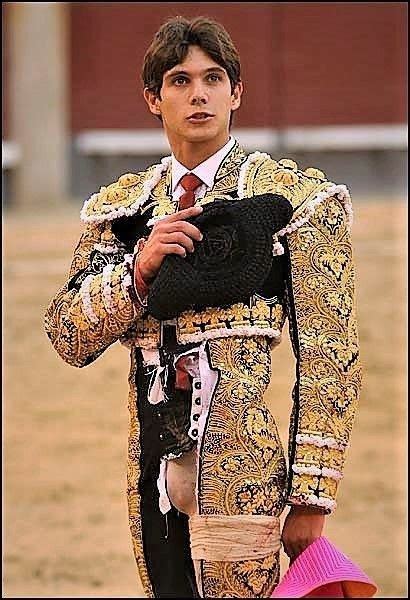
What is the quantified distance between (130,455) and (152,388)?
115 millimetres

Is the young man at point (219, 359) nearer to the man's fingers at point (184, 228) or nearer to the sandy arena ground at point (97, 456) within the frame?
the man's fingers at point (184, 228)

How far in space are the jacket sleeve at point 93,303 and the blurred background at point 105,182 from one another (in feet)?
1.19

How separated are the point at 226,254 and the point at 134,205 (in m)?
0.20

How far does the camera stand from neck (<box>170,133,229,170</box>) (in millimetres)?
2025

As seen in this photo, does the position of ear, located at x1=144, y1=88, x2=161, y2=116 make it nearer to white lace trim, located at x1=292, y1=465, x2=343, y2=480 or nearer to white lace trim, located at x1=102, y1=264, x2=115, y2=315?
white lace trim, located at x1=102, y1=264, x2=115, y2=315

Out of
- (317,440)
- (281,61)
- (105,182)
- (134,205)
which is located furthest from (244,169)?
(281,61)

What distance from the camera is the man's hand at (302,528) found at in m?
1.96

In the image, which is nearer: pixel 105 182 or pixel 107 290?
pixel 107 290

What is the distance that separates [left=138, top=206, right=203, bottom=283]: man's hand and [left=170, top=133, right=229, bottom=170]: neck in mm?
116

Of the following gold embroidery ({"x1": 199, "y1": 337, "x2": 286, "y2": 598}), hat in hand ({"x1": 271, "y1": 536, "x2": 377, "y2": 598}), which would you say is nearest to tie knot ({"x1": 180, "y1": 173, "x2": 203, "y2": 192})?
gold embroidery ({"x1": 199, "y1": 337, "x2": 286, "y2": 598})

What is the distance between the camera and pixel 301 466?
1.97 m

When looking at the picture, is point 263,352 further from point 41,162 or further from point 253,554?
point 41,162

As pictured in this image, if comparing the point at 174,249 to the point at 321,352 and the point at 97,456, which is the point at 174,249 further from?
the point at 97,456

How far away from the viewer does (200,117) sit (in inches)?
77.7
